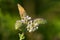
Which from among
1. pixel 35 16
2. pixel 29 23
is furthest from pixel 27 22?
pixel 35 16

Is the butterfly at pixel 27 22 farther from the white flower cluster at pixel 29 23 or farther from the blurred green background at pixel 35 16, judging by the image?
the blurred green background at pixel 35 16

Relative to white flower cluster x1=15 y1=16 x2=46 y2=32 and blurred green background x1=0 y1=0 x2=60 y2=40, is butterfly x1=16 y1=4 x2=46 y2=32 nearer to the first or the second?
→ white flower cluster x1=15 y1=16 x2=46 y2=32

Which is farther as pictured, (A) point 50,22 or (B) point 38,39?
(A) point 50,22

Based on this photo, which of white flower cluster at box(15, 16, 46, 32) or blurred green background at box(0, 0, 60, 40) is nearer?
white flower cluster at box(15, 16, 46, 32)

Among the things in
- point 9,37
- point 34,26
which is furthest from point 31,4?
point 34,26

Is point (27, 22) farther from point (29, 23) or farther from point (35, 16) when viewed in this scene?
point (35, 16)

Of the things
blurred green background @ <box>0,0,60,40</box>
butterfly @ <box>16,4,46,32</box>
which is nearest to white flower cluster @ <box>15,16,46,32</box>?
butterfly @ <box>16,4,46,32</box>

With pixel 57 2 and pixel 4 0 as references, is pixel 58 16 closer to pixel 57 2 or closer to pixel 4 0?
pixel 57 2

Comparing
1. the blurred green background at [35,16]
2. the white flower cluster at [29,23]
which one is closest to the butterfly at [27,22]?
the white flower cluster at [29,23]

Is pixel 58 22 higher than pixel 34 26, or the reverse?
pixel 58 22
